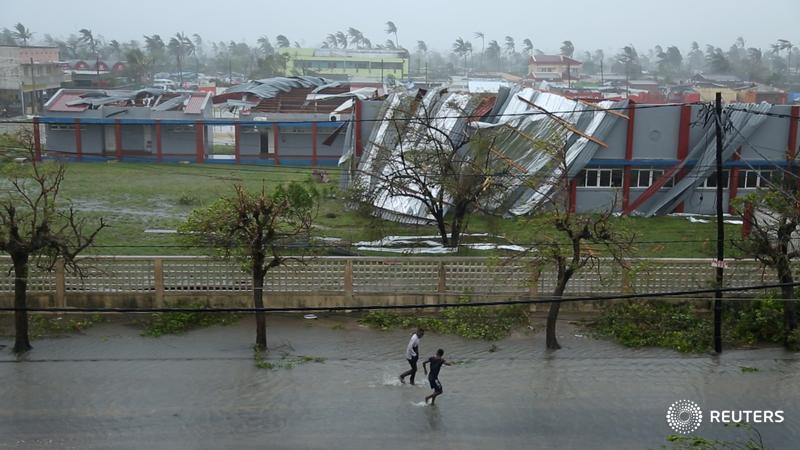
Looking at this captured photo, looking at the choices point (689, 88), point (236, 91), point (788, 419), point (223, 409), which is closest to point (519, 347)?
point (788, 419)

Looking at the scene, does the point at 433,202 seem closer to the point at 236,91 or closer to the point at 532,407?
the point at 532,407

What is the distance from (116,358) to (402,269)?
17.8 ft

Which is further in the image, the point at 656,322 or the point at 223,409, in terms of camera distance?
the point at 656,322

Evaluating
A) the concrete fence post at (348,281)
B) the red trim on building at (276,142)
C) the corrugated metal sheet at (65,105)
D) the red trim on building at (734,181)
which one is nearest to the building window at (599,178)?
the red trim on building at (734,181)

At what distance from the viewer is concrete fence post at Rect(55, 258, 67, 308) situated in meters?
15.4

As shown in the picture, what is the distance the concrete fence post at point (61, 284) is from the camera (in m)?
15.4

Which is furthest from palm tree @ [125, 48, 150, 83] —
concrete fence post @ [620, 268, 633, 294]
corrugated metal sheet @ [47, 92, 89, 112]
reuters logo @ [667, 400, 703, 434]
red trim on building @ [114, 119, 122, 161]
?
reuters logo @ [667, 400, 703, 434]

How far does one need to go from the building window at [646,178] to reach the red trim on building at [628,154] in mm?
348

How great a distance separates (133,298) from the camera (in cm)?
1572

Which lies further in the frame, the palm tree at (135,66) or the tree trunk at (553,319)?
the palm tree at (135,66)

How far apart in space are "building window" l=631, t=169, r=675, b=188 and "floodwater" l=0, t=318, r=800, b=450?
12.8m

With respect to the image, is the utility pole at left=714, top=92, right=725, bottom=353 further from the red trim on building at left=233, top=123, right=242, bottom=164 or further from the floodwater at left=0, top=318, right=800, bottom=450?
the red trim on building at left=233, top=123, right=242, bottom=164

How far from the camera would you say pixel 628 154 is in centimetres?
2628

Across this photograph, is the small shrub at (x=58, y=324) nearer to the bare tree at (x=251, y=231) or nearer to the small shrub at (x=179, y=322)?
the small shrub at (x=179, y=322)
